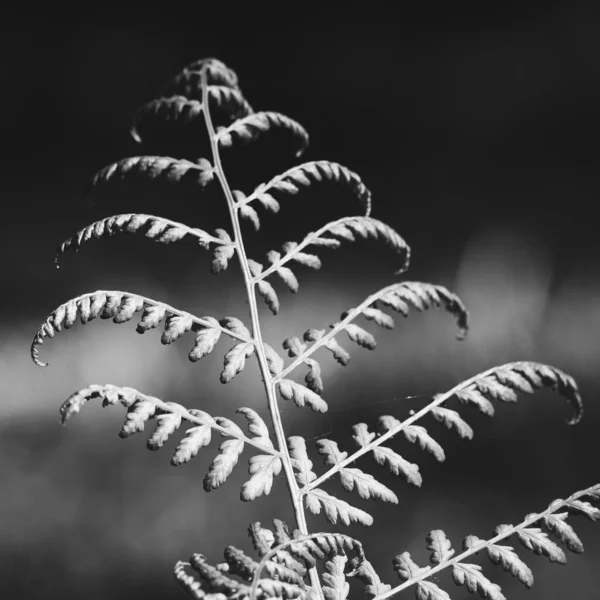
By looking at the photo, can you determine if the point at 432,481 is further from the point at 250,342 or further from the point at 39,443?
the point at 250,342

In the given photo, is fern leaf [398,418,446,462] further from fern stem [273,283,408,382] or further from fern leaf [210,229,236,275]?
fern leaf [210,229,236,275]

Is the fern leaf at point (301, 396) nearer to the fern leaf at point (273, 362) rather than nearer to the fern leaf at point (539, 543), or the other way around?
the fern leaf at point (273, 362)

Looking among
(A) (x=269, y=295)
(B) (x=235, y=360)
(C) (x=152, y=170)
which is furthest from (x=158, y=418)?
(C) (x=152, y=170)

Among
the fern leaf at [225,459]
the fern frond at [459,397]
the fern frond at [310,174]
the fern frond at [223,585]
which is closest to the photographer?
the fern frond at [223,585]

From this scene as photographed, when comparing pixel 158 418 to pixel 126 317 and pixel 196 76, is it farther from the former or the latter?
pixel 196 76

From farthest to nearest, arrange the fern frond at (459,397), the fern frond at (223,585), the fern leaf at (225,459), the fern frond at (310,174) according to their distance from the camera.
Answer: the fern frond at (310,174), the fern frond at (459,397), the fern leaf at (225,459), the fern frond at (223,585)

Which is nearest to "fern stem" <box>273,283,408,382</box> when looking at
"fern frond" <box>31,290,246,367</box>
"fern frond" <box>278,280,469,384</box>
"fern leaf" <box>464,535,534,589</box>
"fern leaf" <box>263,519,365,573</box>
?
"fern frond" <box>278,280,469,384</box>

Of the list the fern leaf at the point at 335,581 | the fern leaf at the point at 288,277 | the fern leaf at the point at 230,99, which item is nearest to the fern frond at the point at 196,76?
the fern leaf at the point at 230,99
